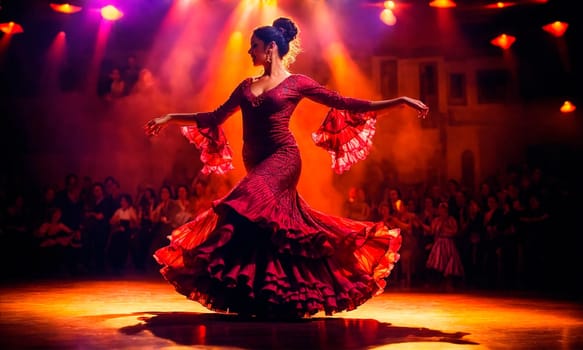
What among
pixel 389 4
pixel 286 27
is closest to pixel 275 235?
pixel 286 27

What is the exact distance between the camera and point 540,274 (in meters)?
8.82

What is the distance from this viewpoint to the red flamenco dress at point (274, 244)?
4238mm

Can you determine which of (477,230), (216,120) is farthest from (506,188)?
(216,120)

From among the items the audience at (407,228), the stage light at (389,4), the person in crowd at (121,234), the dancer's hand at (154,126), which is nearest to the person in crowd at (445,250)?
the audience at (407,228)

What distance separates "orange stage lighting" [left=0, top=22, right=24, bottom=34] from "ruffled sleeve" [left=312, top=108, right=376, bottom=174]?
26.8 ft

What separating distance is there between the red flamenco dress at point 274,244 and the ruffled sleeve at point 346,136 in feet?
0.74

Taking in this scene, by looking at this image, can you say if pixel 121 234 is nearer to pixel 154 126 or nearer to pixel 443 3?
pixel 154 126

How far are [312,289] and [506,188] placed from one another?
603 cm

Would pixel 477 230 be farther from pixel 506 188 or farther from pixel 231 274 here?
pixel 231 274

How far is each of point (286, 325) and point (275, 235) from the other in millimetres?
551

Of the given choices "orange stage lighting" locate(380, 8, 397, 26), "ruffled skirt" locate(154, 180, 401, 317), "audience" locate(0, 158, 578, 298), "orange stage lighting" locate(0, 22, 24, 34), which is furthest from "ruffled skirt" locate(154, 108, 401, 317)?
"orange stage lighting" locate(0, 22, 24, 34)

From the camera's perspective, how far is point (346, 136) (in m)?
5.05

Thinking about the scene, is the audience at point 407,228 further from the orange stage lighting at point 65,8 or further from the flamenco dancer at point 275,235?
the flamenco dancer at point 275,235

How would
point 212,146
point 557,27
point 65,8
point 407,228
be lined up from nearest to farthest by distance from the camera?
point 212,146
point 407,228
point 65,8
point 557,27
